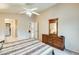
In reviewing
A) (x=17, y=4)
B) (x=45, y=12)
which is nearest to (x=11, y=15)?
(x=17, y=4)

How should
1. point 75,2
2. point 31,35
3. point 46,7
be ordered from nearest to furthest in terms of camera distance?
point 75,2, point 46,7, point 31,35

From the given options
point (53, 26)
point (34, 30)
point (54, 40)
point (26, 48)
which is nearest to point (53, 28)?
point (53, 26)

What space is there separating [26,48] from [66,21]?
1.07 meters

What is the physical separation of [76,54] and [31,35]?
1.06m

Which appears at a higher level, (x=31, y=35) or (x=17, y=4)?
(x=17, y=4)

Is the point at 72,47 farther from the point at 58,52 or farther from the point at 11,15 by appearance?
the point at 11,15

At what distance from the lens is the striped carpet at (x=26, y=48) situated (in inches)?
94.2

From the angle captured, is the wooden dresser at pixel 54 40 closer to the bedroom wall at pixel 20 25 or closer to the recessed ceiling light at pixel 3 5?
the bedroom wall at pixel 20 25

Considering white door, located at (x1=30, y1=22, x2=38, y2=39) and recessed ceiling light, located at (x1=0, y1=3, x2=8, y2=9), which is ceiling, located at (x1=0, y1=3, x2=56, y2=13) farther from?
white door, located at (x1=30, y1=22, x2=38, y2=39)

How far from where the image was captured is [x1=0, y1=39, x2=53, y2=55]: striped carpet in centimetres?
239

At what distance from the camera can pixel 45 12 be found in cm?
263

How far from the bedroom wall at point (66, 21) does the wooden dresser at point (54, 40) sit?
10cm

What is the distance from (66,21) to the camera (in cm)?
261

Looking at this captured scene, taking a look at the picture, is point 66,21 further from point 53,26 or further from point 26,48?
point 26,48
